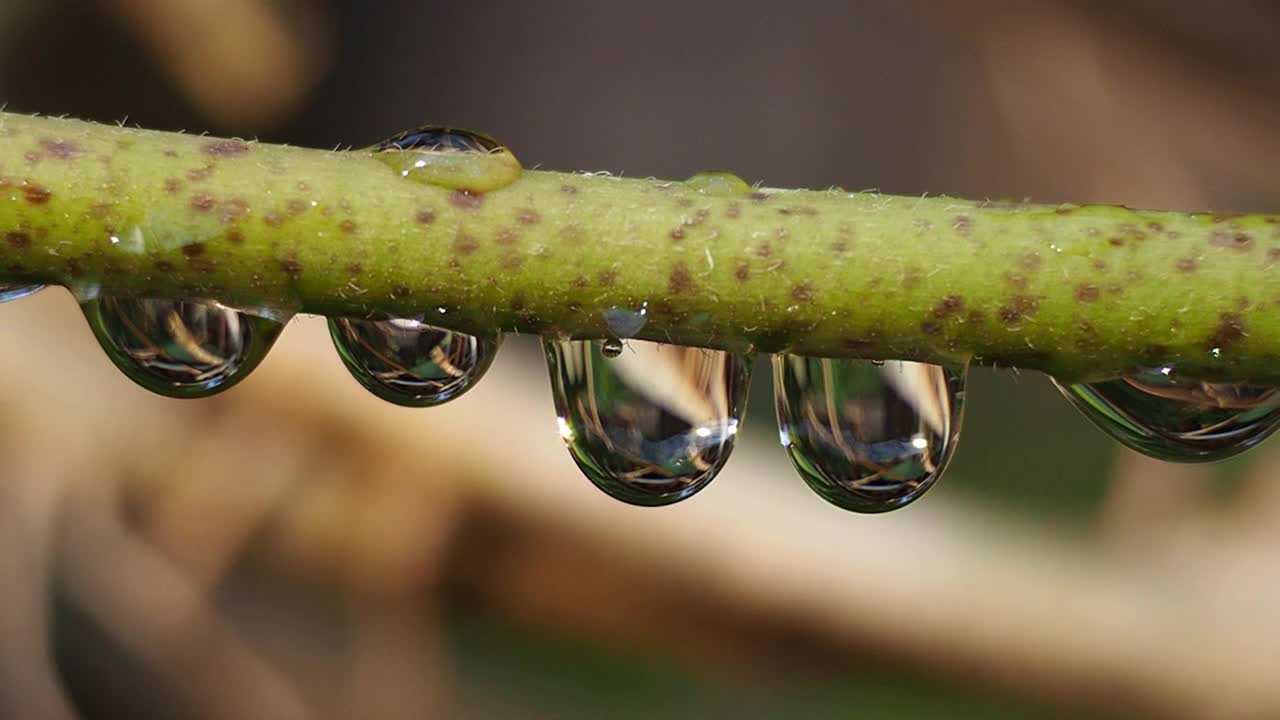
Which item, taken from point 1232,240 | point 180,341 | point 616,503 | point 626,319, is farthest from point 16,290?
point 616,503

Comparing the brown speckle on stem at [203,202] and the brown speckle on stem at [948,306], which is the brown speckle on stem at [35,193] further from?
the brown speckle on stem at [948,306]

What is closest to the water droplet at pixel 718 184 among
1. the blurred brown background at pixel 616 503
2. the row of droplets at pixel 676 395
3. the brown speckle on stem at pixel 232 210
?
the row of droplets at pixel 676 395

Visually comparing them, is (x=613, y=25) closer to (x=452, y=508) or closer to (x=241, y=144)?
(x=452, y=508)

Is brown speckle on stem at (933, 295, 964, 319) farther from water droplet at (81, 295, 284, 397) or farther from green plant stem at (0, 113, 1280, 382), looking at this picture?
water droplet at (81, 295, 284, 397)

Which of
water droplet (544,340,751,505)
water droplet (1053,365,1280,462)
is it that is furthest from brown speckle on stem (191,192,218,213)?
water droplet (1053,365,1280,462)

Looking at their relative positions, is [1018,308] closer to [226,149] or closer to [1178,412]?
[1178,412]

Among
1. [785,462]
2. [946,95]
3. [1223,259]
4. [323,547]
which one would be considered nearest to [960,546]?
[785,462]
